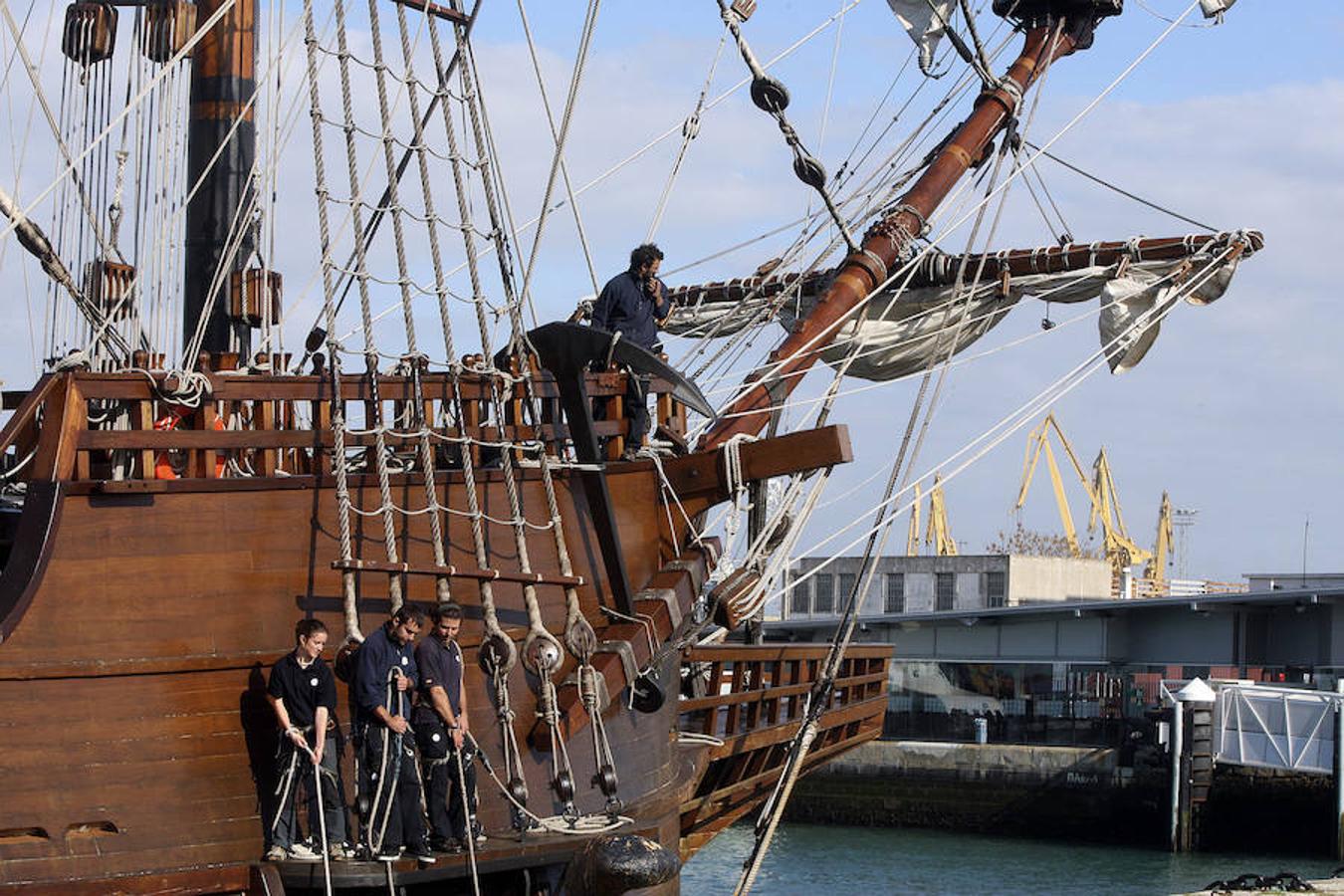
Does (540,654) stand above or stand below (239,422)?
below

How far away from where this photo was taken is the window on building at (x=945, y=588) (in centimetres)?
5272

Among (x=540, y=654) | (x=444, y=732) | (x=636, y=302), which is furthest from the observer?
(x=636, y=302)

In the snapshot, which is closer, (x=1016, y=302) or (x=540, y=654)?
(x=540, y=654)

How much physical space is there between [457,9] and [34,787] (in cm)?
611

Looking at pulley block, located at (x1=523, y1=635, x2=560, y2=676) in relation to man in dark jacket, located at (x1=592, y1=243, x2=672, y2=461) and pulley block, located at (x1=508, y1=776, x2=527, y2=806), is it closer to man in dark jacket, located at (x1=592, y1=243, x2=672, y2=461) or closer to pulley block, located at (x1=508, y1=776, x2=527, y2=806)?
pulley block, located at (x1=508, y1=776, x2=527, y2=806)

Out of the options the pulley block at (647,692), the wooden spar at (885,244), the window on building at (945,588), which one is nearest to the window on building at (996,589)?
the window on building at (945,588)

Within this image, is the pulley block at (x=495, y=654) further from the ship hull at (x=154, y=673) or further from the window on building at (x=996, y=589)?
the window on building at (x=996, y=589)

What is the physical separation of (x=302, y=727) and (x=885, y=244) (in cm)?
771

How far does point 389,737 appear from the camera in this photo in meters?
9.58

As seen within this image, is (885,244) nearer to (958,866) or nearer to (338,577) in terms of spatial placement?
(338,577)

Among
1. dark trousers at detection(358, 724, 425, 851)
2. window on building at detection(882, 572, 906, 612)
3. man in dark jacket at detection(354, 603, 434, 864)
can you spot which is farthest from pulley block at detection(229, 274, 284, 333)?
window on building at detection(882, 572, 906, 612)

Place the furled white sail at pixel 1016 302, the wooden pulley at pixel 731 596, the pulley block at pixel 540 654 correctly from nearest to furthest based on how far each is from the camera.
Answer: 1. the pulley block at pixel 540 654
2. the wooden pulley at pixel 731 596
3. the furled white sail at pixel 1016 302

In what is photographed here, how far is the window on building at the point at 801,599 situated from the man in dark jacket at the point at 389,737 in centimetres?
4575

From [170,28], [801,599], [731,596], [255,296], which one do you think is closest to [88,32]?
[170,28]
